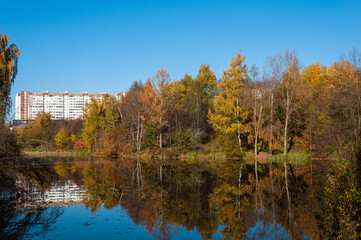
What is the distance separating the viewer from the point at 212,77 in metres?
59.6

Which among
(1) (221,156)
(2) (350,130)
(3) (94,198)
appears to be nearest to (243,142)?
(1) (221,156)

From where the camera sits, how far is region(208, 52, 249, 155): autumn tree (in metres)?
38.0

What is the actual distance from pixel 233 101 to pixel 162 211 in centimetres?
2800

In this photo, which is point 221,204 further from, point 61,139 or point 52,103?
point 52,103

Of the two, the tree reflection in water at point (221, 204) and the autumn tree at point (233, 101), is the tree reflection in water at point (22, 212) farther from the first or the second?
the autumn tree at point (233, 101)

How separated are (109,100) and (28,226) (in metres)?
50.8

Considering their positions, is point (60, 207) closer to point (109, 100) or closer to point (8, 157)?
point (8, 157)

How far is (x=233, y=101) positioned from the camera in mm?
38312

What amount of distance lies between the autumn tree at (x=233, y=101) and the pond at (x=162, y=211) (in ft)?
65.5

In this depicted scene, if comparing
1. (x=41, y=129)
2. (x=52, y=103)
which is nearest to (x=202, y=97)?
→ (x=41, y=129)

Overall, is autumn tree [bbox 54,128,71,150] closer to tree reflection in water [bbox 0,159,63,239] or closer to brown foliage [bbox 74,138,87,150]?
brown foliage [bbox 74,138,87,150]

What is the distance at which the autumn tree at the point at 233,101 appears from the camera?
38031mm

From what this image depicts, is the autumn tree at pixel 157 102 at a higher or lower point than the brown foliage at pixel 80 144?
higher

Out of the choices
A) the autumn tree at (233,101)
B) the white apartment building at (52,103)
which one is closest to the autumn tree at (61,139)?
the autumn tree at (233,101)
